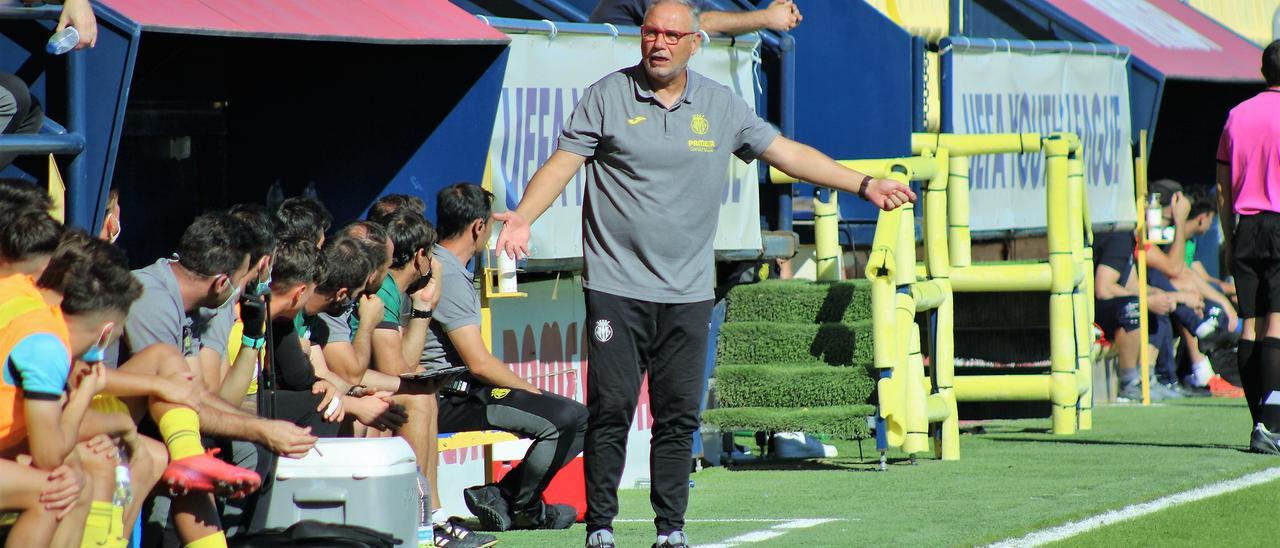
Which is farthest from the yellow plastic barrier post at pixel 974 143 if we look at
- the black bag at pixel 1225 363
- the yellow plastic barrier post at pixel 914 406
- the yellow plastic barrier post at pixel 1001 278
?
the black bag at pixel 1225 363

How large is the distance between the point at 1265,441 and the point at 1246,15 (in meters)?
13.5

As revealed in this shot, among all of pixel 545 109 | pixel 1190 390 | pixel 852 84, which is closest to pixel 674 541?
pixel 545 109

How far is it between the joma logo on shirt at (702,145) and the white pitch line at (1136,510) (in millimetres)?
1576

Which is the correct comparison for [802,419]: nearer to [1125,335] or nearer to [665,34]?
[665,34]

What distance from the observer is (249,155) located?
8.60m

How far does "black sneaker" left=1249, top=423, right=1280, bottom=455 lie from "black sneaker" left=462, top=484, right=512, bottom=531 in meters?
3.70

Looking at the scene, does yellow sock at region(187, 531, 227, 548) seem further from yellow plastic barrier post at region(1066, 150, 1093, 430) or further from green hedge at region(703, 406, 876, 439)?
yellow plastic barrier post at region(1066, 150, 1093, 430)

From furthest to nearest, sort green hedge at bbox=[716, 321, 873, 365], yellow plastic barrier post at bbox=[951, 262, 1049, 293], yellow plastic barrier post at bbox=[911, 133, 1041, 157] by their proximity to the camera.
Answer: yellow plastic barrier post at bbox=[951, 262, 1049, 293], yellow plastic barrier post at bbox=[911, 133, 1041, 157], green hedge at bbox=[716, 321, 873, 365]

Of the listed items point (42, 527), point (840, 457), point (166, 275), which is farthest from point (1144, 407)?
point (42, 527)

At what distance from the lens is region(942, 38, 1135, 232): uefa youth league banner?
12.4 m

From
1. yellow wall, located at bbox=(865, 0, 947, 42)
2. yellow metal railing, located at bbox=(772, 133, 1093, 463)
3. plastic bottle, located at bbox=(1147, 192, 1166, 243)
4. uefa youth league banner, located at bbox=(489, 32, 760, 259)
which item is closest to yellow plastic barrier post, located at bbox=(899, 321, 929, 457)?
yellow metal railing, located at bbox=(772, 133, 1093, 463)

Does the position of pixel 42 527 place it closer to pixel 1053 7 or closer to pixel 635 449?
pixel 635 449

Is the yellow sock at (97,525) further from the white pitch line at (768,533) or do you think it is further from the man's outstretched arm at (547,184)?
the white pitch line at (768,533)

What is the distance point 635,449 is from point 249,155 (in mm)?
2322
